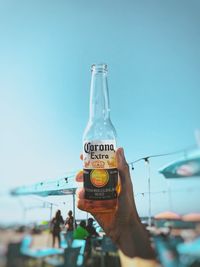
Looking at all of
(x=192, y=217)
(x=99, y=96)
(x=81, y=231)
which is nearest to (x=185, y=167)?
(x=192, y=217)

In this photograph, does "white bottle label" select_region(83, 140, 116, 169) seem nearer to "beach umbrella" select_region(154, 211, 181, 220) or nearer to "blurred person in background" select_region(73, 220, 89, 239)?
"beach umbrella" select_region(154, 211, 181, 220)

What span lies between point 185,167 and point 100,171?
0.40 m

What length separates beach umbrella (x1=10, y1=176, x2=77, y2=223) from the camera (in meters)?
1.41

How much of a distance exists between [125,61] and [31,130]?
45 cm

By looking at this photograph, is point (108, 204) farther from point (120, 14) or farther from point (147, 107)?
point (120, 14)

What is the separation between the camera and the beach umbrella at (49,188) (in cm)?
141

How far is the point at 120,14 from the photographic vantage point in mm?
1418

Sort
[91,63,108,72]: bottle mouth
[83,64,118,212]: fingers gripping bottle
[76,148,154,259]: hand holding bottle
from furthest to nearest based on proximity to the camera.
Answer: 1. [76,148,154,259]: hand holding bottle
2. [91,63,108,72]: bottle mouth
3. [83,64,118,212]: fingers gripping bottle

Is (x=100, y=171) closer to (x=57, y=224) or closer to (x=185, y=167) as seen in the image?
(x=185, y=167)

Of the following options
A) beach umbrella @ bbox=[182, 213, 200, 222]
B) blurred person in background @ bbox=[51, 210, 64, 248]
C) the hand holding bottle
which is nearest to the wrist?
the hand holding bottle

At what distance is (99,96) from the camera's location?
1110 mm

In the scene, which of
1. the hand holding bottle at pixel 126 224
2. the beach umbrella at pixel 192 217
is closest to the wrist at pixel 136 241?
the hand holding bottle at pixel 126 224

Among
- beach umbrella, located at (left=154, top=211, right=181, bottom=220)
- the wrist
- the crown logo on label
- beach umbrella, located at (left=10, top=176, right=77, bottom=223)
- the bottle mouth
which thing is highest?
the bottle mouth

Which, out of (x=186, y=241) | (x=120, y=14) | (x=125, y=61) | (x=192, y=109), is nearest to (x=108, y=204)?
(x=186, y=241)
